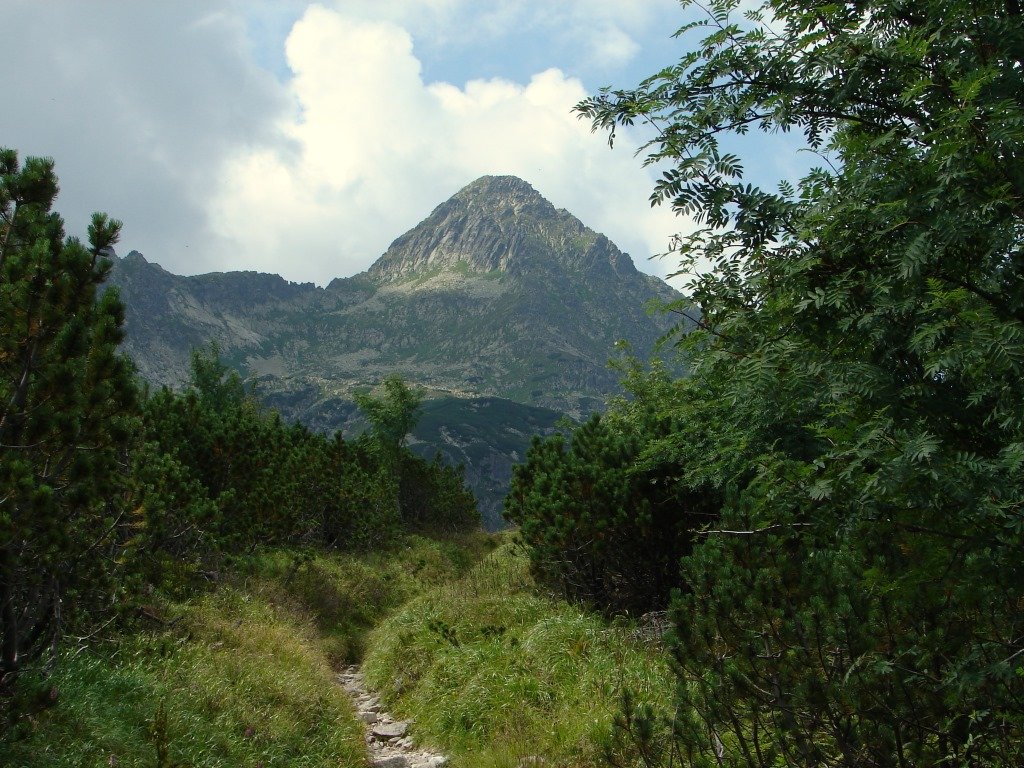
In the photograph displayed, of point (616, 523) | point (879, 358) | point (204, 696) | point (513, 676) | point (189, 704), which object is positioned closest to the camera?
point (879, 358)

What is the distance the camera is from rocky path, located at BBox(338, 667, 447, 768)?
26.8 ft

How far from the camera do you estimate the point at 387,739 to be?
9172mm

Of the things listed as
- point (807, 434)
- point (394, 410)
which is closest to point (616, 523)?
point (807, 434)

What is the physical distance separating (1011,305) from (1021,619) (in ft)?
5.83

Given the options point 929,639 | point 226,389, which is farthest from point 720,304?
point 226,389

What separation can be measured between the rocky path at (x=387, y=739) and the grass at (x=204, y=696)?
35 centimetres

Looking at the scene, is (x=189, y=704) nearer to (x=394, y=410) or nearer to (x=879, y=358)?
(x=879, y=358)

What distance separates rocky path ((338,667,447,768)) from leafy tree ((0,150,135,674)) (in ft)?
13.3

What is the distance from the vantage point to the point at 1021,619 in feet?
11.5

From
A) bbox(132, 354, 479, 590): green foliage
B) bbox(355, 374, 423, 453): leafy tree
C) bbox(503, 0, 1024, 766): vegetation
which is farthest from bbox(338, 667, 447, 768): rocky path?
bbox(355, 374, 423, 453): leafy tree

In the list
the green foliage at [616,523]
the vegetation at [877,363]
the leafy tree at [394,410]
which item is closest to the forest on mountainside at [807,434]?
the vegetation at [877,363]

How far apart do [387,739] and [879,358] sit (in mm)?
8382

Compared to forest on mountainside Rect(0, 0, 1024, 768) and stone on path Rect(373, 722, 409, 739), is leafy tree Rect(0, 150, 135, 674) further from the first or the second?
stone on path Rect(373, 722, 409, 739)

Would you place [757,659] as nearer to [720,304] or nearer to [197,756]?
[720,304]
